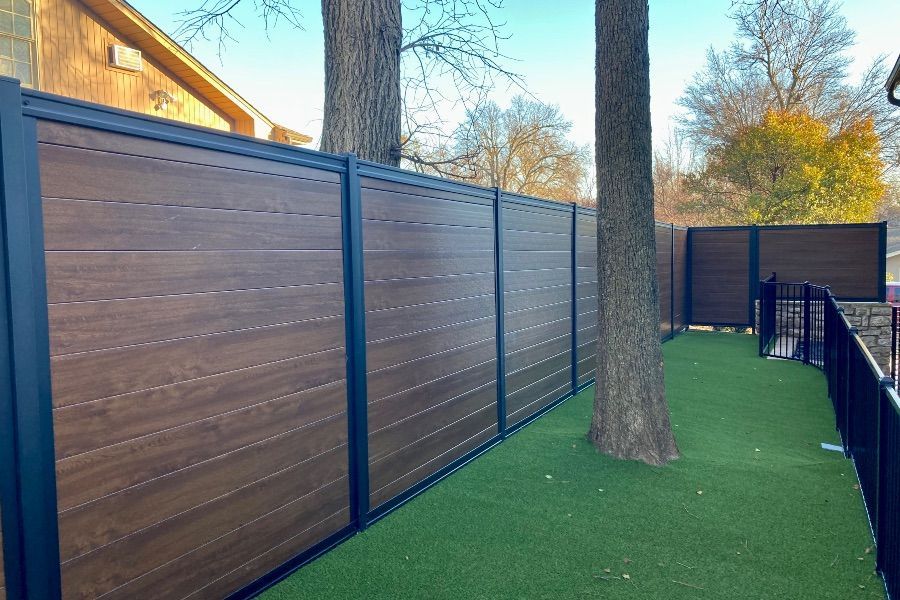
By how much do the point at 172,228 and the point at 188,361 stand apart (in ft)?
1.85

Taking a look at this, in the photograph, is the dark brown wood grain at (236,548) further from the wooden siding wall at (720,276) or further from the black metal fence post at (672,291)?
the wooden siding wall at (720,276)

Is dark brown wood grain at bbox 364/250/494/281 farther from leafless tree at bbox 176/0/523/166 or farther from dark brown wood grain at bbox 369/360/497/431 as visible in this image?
Result: leafless tree at bbox 176/0/523/166

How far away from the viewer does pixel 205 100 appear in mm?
12797

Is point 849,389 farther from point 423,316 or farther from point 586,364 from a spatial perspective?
point 423,316

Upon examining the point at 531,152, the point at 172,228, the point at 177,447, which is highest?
the point at 531,152

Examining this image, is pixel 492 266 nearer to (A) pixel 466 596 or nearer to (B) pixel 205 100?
(A) pixel 466 596

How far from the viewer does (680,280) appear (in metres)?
13.4

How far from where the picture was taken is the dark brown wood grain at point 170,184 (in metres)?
2.20

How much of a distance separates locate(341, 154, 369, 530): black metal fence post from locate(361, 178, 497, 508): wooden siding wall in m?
0.09

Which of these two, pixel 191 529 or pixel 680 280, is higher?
pixel 680 280

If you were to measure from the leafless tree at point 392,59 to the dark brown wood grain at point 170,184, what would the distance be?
335cm

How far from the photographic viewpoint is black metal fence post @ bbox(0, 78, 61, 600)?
2010 mm

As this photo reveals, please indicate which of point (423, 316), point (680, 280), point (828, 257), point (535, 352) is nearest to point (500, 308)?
point (535, 352)

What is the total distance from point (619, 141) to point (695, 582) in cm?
333
